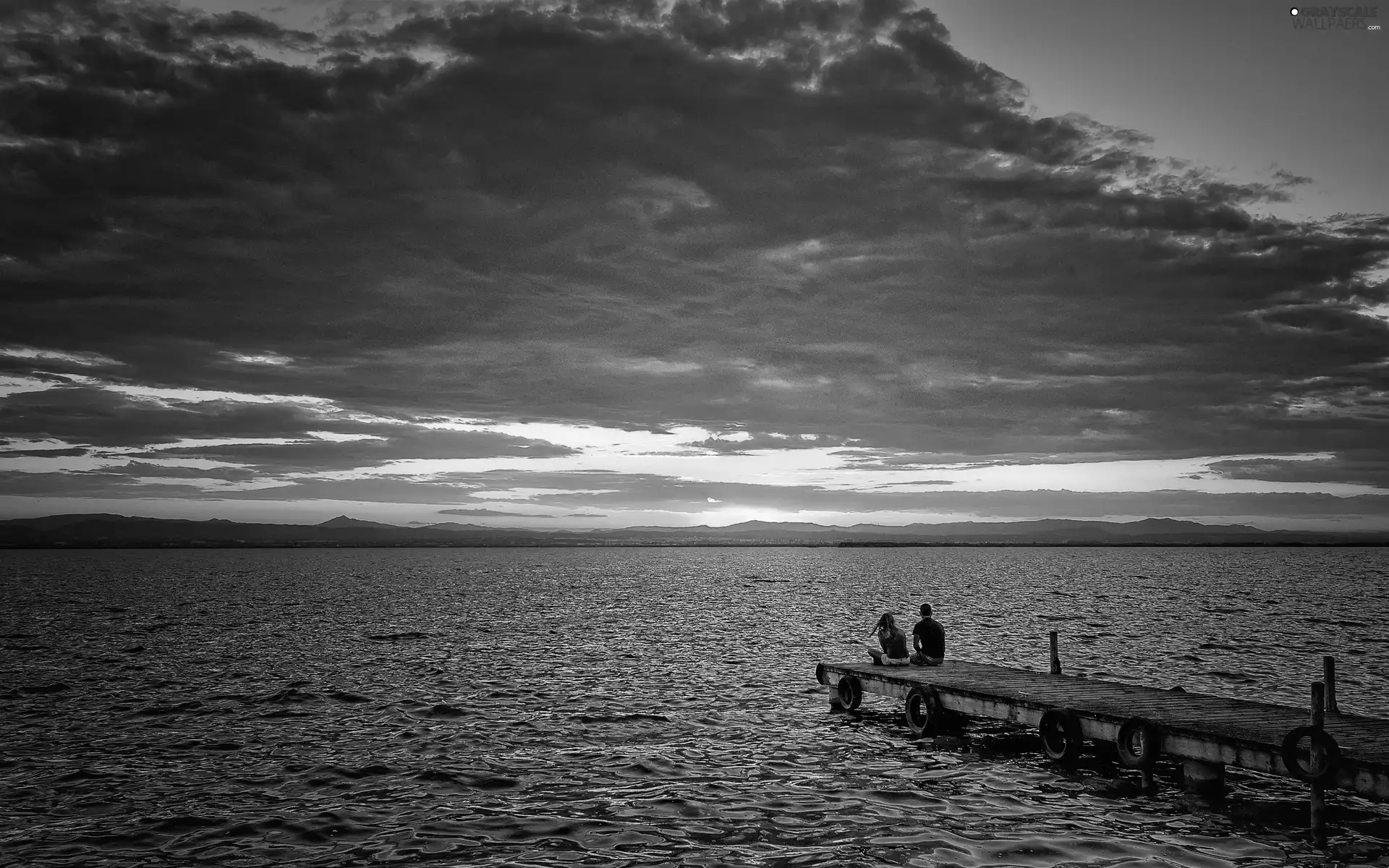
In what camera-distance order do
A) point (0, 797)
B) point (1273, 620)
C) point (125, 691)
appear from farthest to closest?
point (1273, 620)
point (125, 691)
point (0, 797)

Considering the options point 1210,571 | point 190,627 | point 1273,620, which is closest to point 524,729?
point 190,627

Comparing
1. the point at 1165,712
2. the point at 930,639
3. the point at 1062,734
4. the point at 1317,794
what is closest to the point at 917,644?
the point at 930,639

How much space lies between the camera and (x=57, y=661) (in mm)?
38938

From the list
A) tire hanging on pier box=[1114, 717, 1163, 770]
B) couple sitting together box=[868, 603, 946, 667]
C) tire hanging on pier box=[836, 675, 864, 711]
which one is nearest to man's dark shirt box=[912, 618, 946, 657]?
couple sitting together box=[868, 603, 946, 667]

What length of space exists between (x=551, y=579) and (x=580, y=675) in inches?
3752

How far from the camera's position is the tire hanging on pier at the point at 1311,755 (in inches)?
600

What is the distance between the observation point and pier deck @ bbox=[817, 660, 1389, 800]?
1598cm

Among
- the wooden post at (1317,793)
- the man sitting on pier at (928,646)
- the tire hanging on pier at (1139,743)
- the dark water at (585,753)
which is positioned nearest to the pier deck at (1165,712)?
the tire hanging on pier at (1139,743)

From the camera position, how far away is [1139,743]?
1861 cm

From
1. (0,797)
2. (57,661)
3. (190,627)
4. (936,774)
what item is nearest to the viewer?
(0,797)

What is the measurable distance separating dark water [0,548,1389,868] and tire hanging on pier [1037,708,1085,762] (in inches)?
17.1

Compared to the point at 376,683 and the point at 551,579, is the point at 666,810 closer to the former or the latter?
the point at 376,683

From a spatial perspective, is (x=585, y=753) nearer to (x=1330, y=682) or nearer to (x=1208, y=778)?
(x=1208, y=778)

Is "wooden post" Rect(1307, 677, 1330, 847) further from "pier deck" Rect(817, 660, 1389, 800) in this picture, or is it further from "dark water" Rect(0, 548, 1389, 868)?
"pier deck" Rect(817, 660, 1389, 800)
